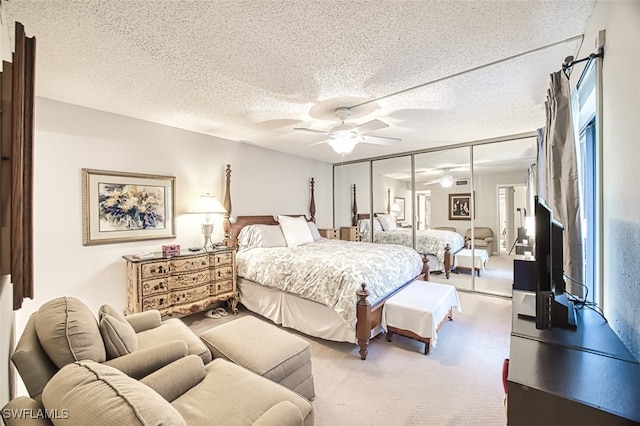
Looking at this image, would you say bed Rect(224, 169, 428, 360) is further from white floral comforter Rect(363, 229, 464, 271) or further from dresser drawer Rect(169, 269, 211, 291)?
white floral comforter Rect(363, 229, 464, 271)

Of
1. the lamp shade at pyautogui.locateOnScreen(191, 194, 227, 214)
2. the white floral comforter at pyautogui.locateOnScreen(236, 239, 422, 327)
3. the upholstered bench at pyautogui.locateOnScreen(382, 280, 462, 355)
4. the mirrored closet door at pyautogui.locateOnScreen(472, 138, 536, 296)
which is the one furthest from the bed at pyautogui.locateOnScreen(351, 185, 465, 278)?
the lamp shade at pyautogui.locateOnScreen(191, 194, 227, 214)

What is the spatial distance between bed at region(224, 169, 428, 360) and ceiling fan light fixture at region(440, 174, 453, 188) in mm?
1828

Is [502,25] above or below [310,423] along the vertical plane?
above

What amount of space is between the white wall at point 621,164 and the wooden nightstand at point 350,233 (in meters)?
4.43

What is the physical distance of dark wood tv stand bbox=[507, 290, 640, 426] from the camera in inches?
30.8

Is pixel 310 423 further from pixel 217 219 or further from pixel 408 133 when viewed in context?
pixel 408 133

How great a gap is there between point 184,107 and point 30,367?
2.59 metres

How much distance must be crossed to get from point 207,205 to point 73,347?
2660 mm

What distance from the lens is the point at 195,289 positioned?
3.30 m

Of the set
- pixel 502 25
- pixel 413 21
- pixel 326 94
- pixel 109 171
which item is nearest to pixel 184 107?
pixel 109 171

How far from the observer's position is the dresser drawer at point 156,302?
2906 mm

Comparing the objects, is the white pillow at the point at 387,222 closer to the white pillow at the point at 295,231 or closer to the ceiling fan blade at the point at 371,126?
the white pillow at the point at 295,231

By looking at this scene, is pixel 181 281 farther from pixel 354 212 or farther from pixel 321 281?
pixel 354 212

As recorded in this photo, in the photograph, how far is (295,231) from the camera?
4344 mm
